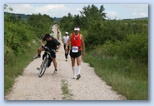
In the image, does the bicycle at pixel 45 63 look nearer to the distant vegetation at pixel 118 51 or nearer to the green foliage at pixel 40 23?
the green foliage at pixel 40 23

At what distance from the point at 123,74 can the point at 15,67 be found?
6.74 ft

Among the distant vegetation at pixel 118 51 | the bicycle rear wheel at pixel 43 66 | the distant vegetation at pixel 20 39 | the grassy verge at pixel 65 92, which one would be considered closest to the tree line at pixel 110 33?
the distant vegetation at pixel 118 51

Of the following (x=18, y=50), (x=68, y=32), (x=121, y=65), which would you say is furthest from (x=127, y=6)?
(x=18, y=50)

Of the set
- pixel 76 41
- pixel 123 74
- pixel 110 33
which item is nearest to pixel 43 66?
pixel 76 41

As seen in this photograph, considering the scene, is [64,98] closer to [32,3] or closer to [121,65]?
[32,3]

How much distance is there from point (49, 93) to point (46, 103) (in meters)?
0.31

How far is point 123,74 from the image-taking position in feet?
24.8

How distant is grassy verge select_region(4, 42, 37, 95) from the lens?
6.58 metres

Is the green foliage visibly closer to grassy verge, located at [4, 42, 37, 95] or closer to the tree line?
the tree line

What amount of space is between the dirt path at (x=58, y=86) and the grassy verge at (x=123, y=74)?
0.14 m

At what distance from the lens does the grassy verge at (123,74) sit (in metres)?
6.33

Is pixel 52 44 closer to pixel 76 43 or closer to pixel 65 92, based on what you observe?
pixel 76 43

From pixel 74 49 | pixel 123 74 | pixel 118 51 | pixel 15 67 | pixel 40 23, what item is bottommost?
pixel 123 74

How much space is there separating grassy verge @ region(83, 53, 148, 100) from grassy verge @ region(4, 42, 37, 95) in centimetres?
128
